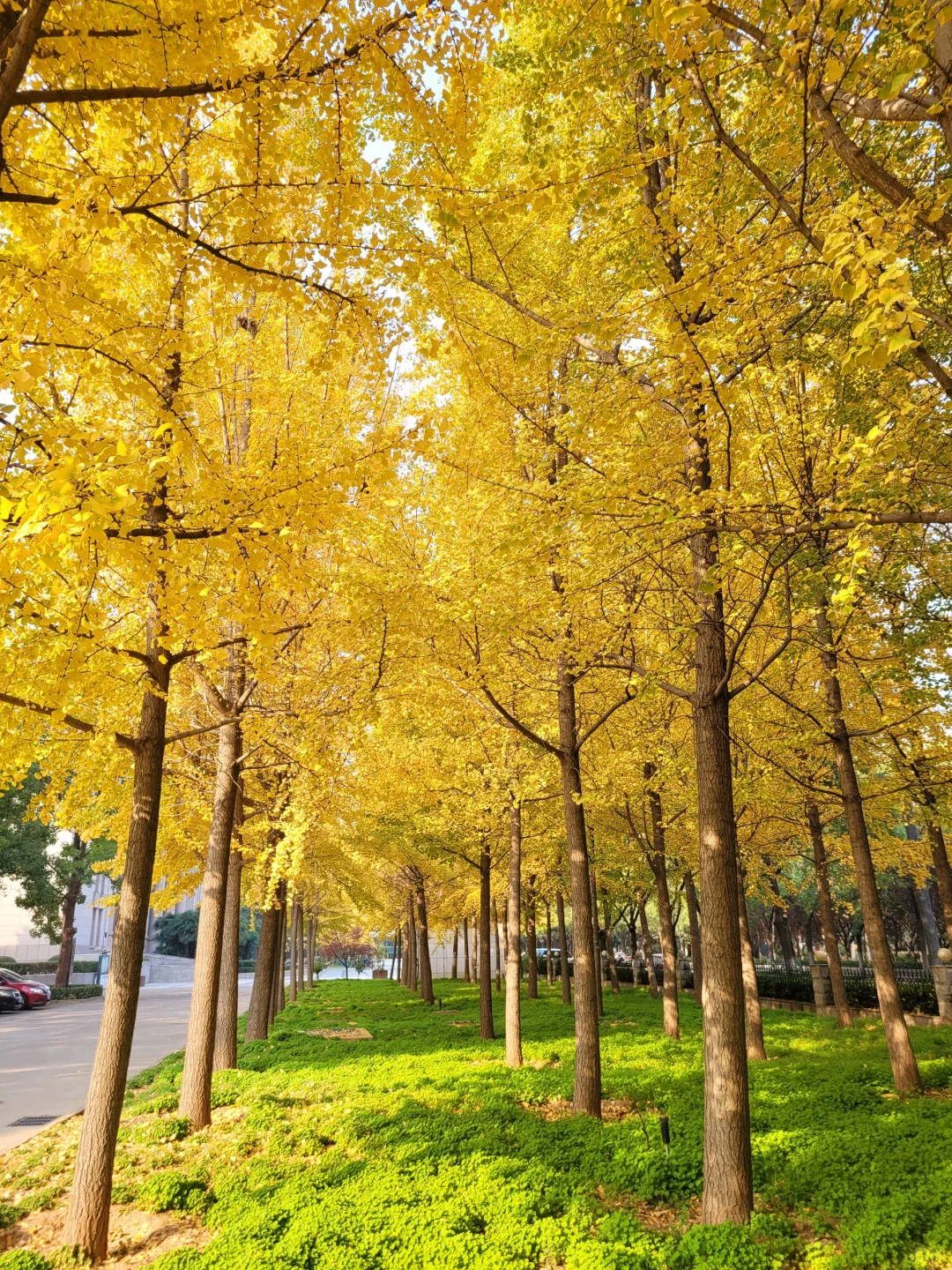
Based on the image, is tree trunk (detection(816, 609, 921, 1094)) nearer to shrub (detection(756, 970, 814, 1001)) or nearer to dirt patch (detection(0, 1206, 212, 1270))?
dirt patch (detection(0, 1206, 212, 1270))

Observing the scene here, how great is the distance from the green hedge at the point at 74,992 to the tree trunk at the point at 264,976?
20.2m

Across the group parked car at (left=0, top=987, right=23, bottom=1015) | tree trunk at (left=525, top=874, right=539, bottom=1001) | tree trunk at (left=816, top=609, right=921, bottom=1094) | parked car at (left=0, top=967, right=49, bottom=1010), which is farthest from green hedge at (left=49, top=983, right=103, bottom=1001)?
tree trunk at (left=816, top=609, right=921, bottom=1094)

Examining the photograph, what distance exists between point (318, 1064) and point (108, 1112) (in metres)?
6.34

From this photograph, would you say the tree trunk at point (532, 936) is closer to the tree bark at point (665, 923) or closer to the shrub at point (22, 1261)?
the tree bark at point (665, 923)

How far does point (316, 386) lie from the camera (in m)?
8.52

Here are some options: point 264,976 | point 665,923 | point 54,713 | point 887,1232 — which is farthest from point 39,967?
point 887,1232

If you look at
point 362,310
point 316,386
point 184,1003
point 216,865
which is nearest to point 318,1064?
point 216,865

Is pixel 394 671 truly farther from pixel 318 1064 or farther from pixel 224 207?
pixel 318 1064

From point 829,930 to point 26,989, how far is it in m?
26.9

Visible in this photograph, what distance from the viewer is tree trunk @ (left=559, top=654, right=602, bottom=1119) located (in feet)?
24.9

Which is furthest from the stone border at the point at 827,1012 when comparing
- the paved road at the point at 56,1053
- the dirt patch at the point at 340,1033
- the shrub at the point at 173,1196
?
the paved road at the point at 56,1053

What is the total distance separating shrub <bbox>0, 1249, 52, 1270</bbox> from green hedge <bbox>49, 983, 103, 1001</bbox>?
2950 centimetres

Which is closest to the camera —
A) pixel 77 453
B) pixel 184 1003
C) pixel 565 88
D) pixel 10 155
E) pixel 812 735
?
pixel 77 453

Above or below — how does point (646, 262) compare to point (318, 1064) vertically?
above
